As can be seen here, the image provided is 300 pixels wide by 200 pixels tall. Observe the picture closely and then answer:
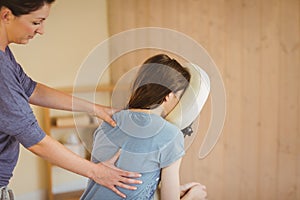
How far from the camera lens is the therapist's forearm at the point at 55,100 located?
5.27 feet

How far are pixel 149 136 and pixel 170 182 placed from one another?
0.49 ft

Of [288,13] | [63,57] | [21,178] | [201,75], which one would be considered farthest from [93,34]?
[201,75]

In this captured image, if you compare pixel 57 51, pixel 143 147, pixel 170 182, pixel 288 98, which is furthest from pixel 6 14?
pixel 57 51

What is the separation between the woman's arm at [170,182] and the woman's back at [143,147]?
2 cm

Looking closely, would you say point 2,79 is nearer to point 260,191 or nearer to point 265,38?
point 265,38

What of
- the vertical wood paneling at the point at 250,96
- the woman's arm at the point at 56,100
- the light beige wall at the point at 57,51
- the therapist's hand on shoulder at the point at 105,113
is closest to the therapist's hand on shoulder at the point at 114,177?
the therapist's hand on shoulder at the point at 105,113

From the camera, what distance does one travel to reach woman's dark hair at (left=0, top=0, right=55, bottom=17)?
3.85 ft

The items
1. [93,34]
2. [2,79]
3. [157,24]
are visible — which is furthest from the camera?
[93,34]

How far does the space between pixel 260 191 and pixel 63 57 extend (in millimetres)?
1742

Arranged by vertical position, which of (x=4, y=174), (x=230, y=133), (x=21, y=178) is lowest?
(x=21, y=178)

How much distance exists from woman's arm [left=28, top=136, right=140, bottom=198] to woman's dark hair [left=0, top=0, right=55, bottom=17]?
0.33 metres

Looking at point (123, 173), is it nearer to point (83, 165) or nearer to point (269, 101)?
point (83, 165)

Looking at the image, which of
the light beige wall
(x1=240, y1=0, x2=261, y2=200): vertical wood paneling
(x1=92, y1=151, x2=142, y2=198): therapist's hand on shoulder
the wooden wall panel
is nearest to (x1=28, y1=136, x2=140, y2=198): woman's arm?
(x1=92, y1=151, x2=142, y2=198): therapist's hand on shoulder

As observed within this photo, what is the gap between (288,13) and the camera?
277 cm
